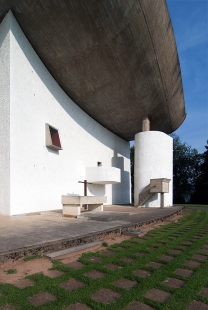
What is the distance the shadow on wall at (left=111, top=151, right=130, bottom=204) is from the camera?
18.9m

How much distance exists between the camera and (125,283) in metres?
2.66

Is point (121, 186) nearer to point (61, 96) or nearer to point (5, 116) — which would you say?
point (61, 96)

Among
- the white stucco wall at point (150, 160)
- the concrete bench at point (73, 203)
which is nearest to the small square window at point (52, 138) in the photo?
the concrete bench at point (73, 203)

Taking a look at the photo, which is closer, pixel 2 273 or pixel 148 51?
pixel 2 273

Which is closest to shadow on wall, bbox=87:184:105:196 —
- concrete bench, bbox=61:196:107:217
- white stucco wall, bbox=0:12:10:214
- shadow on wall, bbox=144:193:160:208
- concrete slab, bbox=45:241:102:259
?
shadow on wall, bbox=144:193:160:208

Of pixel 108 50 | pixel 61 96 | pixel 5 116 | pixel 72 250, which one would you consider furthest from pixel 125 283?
pixel 61 96

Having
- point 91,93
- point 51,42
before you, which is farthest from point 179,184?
point 51,42

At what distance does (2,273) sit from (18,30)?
8.39 m

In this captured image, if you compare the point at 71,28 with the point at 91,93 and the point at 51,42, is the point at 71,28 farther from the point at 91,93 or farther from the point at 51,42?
the point at 91,93

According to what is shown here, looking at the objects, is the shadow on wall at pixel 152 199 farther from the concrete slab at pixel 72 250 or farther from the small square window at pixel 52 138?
the concrete slab at pixel 72 250

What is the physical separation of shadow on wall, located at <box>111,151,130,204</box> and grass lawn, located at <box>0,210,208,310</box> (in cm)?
1501

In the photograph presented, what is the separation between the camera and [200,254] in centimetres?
384

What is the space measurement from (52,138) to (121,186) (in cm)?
1070

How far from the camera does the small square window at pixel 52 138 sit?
1019 cm
